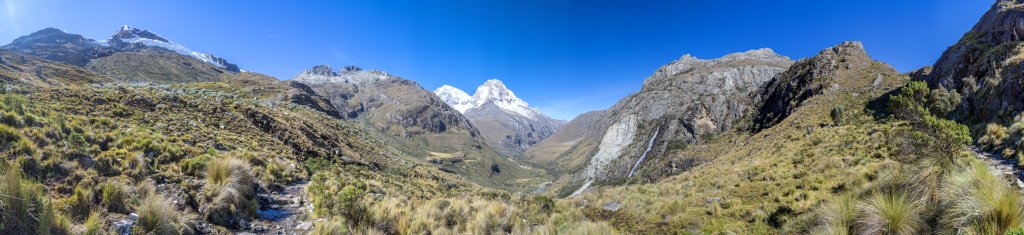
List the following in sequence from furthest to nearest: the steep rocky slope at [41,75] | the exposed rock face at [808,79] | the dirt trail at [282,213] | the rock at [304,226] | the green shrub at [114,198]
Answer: the exposed rock face at [808,79] → the steep rocky slope at [41,75] → the rock at [304,226] → the dirt trail at [282,213] → the green shrub at [114,198]

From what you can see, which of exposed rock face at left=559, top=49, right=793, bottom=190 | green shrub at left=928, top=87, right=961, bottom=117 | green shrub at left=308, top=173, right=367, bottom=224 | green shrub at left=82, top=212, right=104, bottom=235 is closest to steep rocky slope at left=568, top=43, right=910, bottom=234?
green shrub at left=928, top=87, right=961, bottom=117

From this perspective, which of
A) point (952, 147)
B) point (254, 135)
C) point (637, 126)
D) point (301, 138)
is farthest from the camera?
point (637, 126)

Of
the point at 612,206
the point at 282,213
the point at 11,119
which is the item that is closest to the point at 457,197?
the point at 612,206

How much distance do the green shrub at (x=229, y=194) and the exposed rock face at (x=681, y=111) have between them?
93429 millimetres

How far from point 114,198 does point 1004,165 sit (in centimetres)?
2356

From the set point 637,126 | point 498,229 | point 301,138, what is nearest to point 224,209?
point 498,229

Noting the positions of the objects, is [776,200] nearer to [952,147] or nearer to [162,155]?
[952,147]

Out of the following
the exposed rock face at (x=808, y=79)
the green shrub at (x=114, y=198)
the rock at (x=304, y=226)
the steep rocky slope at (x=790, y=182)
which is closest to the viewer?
the green shrub at (x=114, y=198)

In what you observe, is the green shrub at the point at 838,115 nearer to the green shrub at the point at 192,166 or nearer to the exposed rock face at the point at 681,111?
the green shrub at the point at 192,166

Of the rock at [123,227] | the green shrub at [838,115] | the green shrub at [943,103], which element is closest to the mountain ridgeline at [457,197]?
the rock at [123,227]

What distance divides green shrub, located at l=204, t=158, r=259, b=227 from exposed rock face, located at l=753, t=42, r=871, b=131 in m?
59.9

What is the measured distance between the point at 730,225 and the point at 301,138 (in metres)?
28.4

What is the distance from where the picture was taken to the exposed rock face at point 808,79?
173 feet

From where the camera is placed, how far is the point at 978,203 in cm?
567
